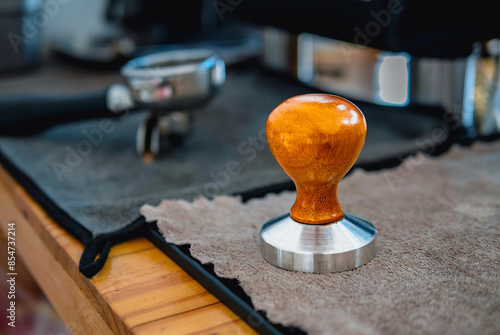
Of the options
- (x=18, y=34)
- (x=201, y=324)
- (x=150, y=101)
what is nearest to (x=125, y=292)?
(x=201, y=324)

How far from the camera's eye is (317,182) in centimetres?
44

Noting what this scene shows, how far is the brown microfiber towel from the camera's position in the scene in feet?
1.25

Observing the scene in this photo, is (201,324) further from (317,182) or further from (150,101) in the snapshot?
(150,101)

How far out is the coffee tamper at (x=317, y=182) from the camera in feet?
1.37

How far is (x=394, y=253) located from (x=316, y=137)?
0.14 meters

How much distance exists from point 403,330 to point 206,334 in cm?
13

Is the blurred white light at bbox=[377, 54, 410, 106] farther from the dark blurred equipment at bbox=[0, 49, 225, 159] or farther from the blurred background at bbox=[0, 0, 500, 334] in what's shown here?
the dark blurred equipment at bbox=[0, 49, 225, 159]

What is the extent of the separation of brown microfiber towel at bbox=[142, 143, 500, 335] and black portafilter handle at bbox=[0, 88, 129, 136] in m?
0.42

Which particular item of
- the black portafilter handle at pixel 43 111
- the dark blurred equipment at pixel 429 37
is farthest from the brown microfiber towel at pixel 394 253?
the black portafilter handle at pixel 43 111

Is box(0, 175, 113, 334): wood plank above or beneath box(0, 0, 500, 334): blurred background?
beneath

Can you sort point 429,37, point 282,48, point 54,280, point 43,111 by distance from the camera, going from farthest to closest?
point 282,48 < point 43,111 < point 429,37 < point 54,280

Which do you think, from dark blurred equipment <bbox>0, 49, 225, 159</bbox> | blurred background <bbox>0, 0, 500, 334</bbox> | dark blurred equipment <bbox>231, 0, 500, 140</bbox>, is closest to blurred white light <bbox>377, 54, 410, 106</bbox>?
blurred background <bbox>0, 0, 500, 334</bbox>

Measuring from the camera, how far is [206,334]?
0.39 meters

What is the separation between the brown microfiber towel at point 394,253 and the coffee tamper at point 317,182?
13 mm
